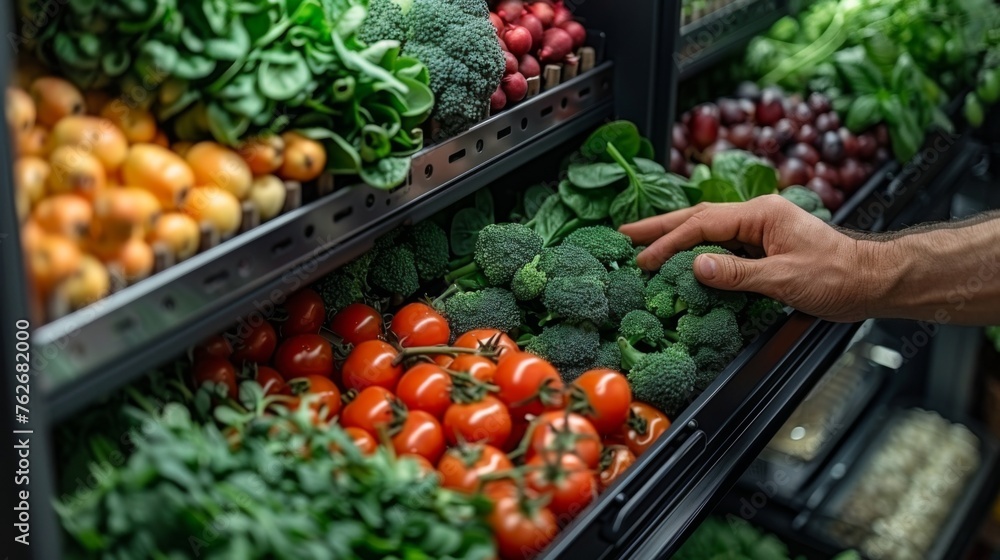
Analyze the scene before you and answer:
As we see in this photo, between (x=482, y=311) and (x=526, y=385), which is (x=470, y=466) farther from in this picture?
(x=482, y=311)

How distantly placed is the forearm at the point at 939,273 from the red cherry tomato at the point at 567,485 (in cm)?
91

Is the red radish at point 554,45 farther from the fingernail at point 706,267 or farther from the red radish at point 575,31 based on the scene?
the fingernail at point 706,267

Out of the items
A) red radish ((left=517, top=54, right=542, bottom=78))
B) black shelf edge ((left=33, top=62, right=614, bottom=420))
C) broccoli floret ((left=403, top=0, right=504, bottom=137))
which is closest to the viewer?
black shelf edge ((left=33, top=62, right=614, bottom=420))

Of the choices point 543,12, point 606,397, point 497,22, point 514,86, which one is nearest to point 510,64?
point 514,86

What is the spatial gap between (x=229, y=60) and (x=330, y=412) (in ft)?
1.97

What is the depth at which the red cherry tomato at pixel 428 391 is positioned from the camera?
153cm

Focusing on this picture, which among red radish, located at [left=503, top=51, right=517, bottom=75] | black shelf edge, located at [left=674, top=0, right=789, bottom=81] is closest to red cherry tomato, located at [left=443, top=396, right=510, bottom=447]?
red radish, located at [left=503, top=51, right=517, bottom=75]

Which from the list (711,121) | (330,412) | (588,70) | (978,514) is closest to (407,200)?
(330,412)

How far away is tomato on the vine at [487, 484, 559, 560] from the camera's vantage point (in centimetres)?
130

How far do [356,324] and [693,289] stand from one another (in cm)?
69

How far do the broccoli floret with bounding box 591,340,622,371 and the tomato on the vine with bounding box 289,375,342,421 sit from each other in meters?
0.53

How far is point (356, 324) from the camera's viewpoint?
5.76 ft

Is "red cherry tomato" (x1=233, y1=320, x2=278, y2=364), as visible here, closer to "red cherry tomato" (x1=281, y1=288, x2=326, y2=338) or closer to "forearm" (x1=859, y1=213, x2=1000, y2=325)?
"red cherry tomato" (x1=281, y1=288, x2=326, y2=338)

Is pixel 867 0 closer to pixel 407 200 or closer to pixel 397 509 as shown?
pixel 407 200
